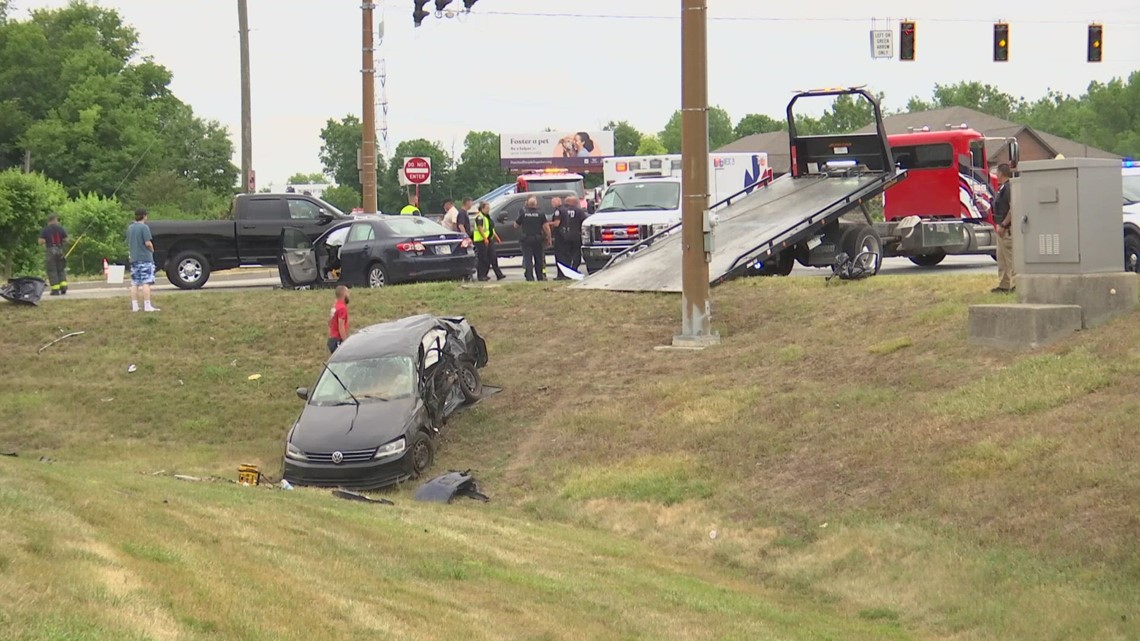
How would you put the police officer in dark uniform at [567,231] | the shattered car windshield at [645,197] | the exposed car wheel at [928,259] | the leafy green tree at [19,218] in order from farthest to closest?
the leafy green tree at [19,218], the shattered car windshield at [645,197], the police officer in dark uniform at [567,231], the exposed car wheel at [928,259]

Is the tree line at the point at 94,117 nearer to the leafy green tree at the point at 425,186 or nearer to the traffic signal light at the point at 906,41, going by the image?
the leafy green tree at the point at 425,186

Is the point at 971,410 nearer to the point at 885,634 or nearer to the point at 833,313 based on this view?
the point at 885,634

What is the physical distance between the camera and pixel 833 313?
59.0 ft

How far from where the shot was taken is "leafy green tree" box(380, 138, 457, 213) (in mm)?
81519

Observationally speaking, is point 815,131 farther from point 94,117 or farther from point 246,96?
point 246,96

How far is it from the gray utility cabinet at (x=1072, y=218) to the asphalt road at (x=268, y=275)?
7091mm

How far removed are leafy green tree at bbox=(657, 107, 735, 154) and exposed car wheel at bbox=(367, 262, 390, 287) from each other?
125 metres

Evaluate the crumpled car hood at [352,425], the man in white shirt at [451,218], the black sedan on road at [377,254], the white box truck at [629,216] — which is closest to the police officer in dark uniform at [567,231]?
the white box truck at [629,216]

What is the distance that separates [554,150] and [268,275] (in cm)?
4705

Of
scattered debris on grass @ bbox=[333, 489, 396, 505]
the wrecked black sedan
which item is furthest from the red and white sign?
scattered debris on grass @ bbox=[333, 489, 396, 505]

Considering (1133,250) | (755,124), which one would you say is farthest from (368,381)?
(755,124)

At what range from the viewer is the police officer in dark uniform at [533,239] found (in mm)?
24094

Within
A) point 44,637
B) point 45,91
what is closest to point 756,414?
point 44,637

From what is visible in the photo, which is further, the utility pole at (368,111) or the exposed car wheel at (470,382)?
the utility pole at (368,111)
